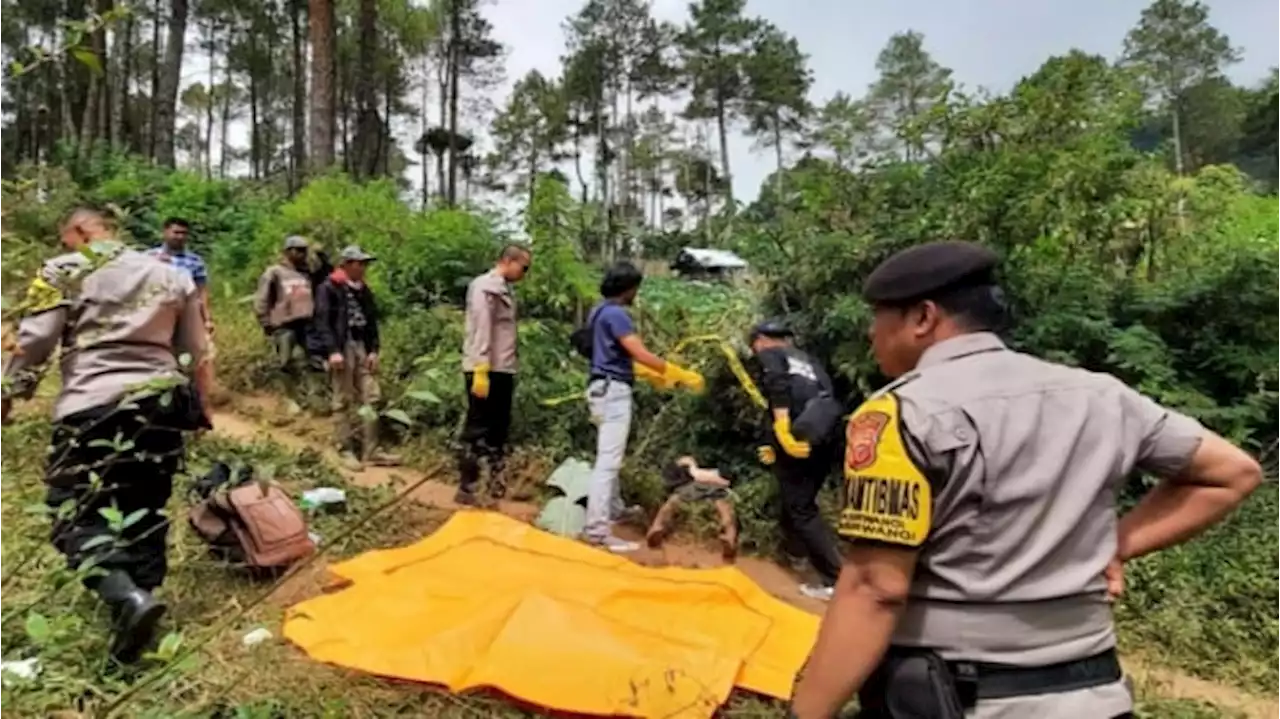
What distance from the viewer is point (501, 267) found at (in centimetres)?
629

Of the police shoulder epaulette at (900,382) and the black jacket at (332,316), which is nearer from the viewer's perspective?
the police shoulder epaulette at (900,382)

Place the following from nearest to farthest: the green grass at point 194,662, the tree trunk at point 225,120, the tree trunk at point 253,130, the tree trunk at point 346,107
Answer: the green grass at point 194,662
the tree trunk at point 346,107
the tree trunk at point 253,130
the tree trunk at point 225,120

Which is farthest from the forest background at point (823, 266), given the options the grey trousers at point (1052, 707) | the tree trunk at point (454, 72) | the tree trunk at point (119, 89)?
the tree trunk at point (454, 72)

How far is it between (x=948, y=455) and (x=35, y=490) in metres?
4.29

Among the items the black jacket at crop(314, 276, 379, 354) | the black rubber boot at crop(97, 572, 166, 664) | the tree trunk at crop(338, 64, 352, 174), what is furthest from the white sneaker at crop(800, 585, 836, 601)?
the tree trunk at crop(338, 64, 352, 174)

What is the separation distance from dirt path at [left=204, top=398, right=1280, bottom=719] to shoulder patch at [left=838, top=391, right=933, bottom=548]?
6.23ft

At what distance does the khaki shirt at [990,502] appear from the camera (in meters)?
1.54

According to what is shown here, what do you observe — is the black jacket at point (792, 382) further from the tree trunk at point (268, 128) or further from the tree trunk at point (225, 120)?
Answer: the tree trunk at point (225, 120)

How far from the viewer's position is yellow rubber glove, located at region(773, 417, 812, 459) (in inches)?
213

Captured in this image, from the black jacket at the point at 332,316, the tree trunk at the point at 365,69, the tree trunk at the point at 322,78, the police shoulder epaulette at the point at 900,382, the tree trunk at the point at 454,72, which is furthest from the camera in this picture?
the tree trunk at the point at 454,72

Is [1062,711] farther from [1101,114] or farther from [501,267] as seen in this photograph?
[1101,114]

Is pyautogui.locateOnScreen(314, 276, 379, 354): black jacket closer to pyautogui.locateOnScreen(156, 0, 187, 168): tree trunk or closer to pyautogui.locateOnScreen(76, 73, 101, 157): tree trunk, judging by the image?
pyautogui.locateOnScreen(76, 73, 101, 157): tree trunk

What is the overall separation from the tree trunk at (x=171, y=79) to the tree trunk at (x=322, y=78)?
5.77 metres

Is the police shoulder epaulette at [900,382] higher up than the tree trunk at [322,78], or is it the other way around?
the tree trunk at [322,78]
